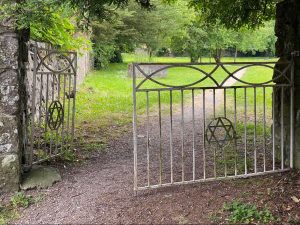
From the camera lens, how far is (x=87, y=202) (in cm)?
455

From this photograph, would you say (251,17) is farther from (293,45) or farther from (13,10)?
(13,10)

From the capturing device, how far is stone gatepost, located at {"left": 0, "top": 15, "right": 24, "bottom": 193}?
4.83 meters

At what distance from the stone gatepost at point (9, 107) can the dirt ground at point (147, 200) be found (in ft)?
1.13

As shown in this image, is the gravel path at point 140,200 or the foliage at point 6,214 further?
the foliage at point 6,214

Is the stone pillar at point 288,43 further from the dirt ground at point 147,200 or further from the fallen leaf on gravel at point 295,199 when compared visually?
the fallen leaf on gravel at point 295,199

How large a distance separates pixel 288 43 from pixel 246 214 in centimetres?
249

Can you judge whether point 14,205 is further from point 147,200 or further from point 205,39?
point 205,39

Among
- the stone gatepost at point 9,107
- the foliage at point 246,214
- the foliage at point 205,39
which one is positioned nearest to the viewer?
the foliage at point 246,214

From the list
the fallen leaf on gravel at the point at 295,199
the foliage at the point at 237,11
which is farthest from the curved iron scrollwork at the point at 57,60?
the fallen leaf on gravel at the point at 295,199

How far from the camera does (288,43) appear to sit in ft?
17.7

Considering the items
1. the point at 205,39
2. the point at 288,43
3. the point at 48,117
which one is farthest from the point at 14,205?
the point at 205,39

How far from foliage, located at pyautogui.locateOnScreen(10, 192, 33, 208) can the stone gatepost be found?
0.61 feet

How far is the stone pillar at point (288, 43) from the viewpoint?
5.17m

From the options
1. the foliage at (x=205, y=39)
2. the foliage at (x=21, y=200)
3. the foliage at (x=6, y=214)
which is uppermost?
the foliage at (x=205, y=39)
